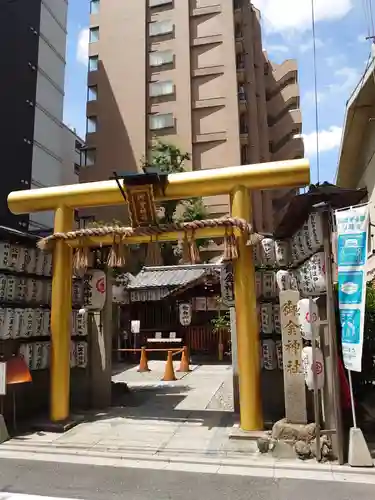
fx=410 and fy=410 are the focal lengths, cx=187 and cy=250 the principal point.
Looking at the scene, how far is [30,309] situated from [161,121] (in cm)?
3270

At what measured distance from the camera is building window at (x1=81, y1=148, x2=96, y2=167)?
1590 inches

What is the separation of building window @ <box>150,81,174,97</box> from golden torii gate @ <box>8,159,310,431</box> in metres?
33.1

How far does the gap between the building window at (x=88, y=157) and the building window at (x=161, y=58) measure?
35.6ft

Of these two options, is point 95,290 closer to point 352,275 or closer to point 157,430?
point 157,430

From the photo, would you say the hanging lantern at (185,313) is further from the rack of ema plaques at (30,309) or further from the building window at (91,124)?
the building window at (91,124)

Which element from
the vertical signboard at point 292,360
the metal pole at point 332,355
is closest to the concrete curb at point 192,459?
the metal pole at point 332,355

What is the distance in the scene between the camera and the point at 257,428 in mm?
8438

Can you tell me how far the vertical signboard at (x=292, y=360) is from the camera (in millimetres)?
8008

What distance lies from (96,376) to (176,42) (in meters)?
38.3

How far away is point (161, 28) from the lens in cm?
4169

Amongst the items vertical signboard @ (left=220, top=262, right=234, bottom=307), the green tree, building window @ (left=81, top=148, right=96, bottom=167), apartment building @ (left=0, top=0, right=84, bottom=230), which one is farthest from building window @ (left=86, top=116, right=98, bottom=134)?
vertical signboard @ (left=220, top=262, right=234, bottom=307)

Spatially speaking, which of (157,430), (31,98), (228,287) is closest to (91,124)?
(31,98)

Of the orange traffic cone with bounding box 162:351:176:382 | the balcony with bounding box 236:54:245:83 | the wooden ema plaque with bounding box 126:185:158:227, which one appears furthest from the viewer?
the balcony with bounding box 236:54:245:83

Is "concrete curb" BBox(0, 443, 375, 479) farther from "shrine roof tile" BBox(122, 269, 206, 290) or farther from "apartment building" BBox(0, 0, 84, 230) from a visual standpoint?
"apartment building" BBox(0, 0, 84, 230)
